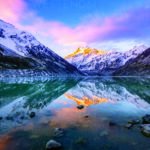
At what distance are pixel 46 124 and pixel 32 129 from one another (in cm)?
186

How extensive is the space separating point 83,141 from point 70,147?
4.61 ft

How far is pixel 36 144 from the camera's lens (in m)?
10.6

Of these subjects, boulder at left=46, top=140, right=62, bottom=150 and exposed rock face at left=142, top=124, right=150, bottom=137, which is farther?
exposed rock face at left=142, top=124, right=150, bottom=137

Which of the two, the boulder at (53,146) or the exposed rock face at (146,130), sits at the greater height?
the exposed rock face at (146,130)

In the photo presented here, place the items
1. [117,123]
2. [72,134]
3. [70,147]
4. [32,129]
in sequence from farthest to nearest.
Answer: [117,123] < [32,129] < [72,134] < [70,147]

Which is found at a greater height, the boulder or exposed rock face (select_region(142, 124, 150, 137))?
exposed rock face (select_region(142, 124, 150, 137))

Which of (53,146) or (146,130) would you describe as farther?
(146,130)

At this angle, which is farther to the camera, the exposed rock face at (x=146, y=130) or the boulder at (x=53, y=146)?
the exposed rock face at (x=146, y=130)

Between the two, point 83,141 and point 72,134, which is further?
point 72,134

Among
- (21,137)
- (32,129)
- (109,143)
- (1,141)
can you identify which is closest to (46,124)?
(32,129)

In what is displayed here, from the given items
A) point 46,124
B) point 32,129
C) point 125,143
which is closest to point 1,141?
point 32,129

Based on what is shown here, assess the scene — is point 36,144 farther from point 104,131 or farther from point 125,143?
point 125,143

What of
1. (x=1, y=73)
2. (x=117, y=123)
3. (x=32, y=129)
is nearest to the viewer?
(x=32, y=129)

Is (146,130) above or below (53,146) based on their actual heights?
above
